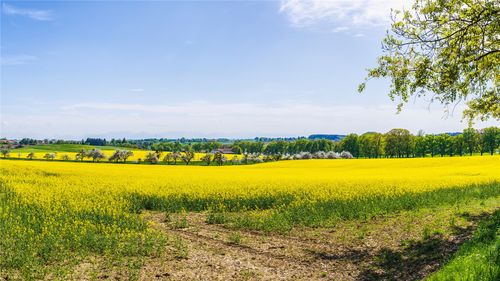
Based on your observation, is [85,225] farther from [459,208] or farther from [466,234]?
[459,208]

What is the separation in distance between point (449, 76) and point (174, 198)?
1720 centimetres

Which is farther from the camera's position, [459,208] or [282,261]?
[459,208]

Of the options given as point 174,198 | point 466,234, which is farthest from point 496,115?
point 174,198

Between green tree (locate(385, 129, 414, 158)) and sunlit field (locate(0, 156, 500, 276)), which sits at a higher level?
green tree (locate(385, 129, 414, 158))

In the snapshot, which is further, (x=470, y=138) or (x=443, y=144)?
(x=443, y=144)

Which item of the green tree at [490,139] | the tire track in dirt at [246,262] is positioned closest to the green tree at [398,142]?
the green tree at [490,139]

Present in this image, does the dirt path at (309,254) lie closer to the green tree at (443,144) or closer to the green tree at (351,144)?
the green tree at (443,144)

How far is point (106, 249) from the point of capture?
12523mm

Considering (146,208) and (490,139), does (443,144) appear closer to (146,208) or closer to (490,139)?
(490,139)

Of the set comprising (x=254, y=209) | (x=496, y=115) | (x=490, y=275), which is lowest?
(x=254, y=209)

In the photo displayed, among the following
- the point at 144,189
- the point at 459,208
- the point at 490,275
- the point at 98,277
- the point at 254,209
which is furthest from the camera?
the point at 144,189

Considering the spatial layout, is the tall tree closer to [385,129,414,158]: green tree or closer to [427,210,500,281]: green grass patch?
[385,129,414,158]: green tree

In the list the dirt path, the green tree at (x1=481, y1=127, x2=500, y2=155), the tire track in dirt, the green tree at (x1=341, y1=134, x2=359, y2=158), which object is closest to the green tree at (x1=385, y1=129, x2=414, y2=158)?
the green tree at (x1=341, y1=134, x2=359, y2=158)

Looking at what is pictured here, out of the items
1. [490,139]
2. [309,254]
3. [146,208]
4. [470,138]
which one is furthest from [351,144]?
[309,254]
